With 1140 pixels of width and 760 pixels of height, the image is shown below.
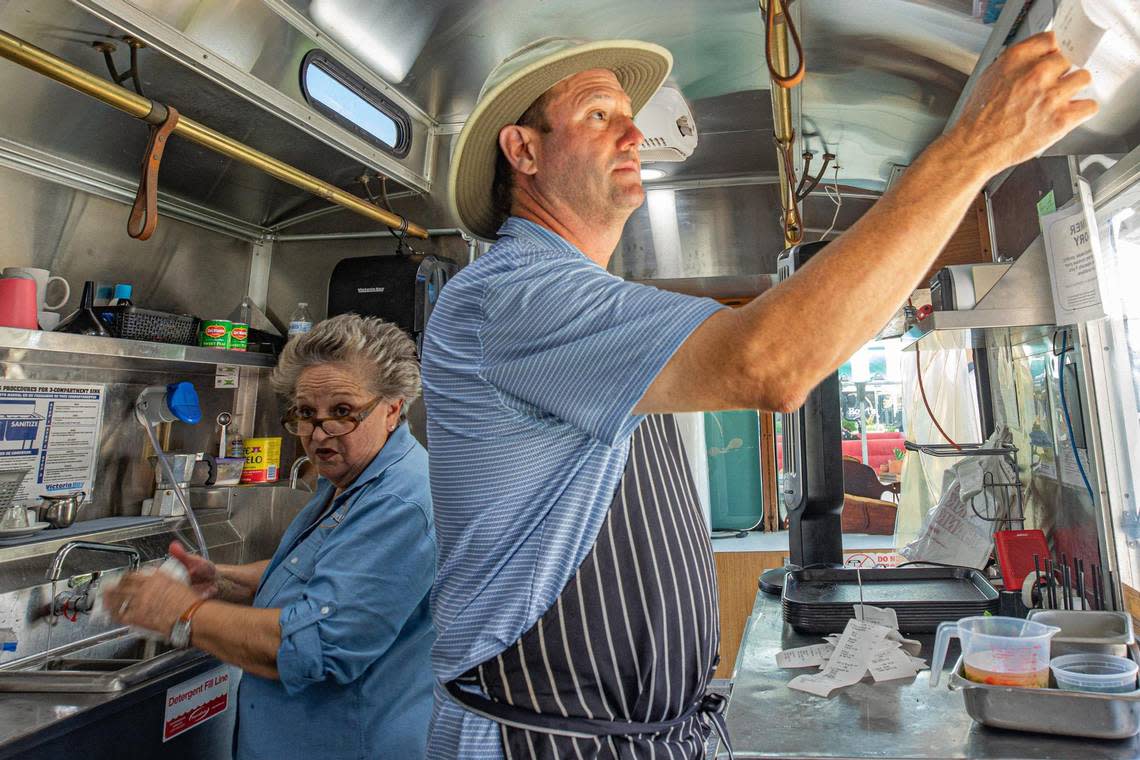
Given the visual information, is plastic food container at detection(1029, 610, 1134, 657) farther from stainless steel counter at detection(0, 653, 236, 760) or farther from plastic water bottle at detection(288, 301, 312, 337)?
plastic water bottle at detection(288, 301, 312, 337)

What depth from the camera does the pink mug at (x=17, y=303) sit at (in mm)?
2145

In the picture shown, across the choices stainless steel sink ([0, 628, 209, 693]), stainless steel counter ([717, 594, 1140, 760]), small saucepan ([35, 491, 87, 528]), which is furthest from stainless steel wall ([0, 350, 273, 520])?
stainless steel counter ([717, 594, 1140, 760])

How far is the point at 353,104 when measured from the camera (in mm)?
2555

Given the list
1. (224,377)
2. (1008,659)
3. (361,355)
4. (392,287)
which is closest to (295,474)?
(224,377)

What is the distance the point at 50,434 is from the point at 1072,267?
123 inches

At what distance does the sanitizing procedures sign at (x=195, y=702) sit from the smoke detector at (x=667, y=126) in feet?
7.13

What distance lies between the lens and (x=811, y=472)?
7.57 feet

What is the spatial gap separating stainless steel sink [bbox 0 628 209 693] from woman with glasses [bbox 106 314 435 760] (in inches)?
18.1

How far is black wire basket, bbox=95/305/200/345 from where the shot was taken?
8.11 feet

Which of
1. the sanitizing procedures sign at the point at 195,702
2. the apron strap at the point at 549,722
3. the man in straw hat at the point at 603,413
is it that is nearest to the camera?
the man in straw hat at the point at 603,413

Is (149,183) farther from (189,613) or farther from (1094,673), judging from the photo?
(1094,673)

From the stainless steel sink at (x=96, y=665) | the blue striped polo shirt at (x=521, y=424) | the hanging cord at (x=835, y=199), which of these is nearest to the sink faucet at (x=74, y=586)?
the stainless steel sink at (x=96, y=665)

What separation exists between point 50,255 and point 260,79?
104 cm

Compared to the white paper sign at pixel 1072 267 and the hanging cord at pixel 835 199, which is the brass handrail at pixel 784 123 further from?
the white paper sign at pixel 1072 267
